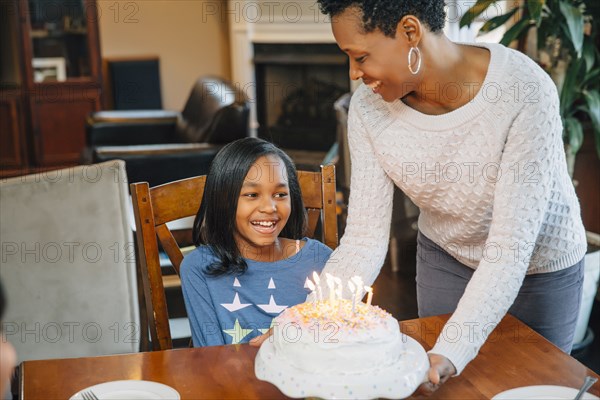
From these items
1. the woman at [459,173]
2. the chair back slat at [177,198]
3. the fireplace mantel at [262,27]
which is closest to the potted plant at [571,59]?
the woman at [459,173]

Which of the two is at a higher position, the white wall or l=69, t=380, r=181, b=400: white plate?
the white wall

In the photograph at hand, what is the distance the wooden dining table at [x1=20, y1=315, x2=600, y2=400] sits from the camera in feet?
4.46

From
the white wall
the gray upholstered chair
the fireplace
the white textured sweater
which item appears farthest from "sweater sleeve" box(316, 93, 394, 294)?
the white wall

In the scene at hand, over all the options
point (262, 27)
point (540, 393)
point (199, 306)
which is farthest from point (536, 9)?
point (262, 27)

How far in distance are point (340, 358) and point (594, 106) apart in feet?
6.89

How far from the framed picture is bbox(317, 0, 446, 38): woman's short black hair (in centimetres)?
528

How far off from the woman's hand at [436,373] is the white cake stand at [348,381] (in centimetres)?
5

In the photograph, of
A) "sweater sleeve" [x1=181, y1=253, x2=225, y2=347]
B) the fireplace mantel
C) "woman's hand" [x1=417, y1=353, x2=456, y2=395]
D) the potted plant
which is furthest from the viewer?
the fireplace mantel

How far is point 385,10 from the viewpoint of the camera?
1432mm

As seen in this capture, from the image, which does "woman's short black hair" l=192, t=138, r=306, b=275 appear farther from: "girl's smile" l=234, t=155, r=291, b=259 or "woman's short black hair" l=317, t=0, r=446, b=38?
"woman's short black hair" l=317, t=0, r=446, b=38

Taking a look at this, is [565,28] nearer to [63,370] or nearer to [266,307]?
[266,307]

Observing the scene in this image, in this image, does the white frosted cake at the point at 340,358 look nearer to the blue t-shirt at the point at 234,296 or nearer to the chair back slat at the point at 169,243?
the blue t-shirt at the point at 234,296

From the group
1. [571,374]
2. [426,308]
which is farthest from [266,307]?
[571,374]

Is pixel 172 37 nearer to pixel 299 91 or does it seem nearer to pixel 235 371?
pixel 299 91
